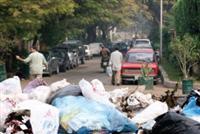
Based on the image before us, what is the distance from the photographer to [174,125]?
6672 mm

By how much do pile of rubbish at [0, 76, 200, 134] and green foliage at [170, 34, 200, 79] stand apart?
1484cm

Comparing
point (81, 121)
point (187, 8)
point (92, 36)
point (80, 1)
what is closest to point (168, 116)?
point (81, 121)

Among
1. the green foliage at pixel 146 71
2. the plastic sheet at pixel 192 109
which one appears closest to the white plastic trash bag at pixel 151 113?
the plastic sheet at pixel 192 109

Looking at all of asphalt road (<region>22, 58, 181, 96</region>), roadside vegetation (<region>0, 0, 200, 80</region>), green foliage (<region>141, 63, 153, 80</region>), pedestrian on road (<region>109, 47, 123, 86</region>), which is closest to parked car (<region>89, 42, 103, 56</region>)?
roadside vegetation (<region>0, 0, 200, 80</region>)

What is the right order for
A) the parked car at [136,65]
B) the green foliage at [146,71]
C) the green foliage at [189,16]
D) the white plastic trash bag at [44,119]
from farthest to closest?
the green foliage at [189,16], the parked car at [136,65], the green foliage at [146,71], the white plastic trash bag at [44,119]

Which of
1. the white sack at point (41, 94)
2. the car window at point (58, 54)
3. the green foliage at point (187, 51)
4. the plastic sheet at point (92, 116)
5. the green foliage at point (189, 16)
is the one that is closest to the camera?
the plastic sheet at point (92, 116)

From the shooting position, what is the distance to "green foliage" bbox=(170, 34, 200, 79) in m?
23.5

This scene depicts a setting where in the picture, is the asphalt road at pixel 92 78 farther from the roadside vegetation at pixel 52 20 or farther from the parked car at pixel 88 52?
the parked car at pixel 88 52

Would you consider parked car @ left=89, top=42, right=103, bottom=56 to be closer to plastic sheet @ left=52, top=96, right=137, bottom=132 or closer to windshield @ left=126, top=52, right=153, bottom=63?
windshield @ left=126, top=52, right=153, bottom=63

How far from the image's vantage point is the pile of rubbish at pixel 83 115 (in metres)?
6.92

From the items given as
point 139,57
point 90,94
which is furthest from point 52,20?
point 90,94

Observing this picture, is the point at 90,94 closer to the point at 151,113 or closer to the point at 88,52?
the point at 151,113

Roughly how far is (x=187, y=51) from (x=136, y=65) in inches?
102

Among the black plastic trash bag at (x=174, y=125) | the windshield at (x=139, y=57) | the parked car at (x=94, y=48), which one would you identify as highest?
the black plastic trash bag at (x=174, y=125)
